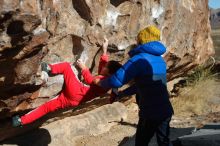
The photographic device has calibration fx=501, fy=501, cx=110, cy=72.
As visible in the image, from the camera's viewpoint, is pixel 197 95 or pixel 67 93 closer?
pixel 67 93

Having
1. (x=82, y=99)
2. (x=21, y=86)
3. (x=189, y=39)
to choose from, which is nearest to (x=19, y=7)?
(x=21, y=86)

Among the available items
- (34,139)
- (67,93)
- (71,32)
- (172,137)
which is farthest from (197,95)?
(71,32)

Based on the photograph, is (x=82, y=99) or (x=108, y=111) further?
(x=108, y=111)

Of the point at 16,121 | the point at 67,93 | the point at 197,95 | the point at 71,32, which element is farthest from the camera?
the point at 197,95

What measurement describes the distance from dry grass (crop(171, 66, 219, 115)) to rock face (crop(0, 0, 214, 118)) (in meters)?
1.64

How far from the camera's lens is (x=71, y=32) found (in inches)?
241

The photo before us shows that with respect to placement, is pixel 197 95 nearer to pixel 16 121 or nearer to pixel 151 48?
pixel 16 121

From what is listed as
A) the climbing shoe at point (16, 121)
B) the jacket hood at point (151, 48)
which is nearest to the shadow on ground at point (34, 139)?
the climbing shoe at point (16, 121)

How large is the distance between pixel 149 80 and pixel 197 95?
6.13m

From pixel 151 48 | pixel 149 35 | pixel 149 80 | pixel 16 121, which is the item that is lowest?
pixel 16 121

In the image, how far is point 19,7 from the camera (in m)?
4.53

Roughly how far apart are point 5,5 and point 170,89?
22.7 feet

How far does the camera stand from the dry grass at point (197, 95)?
10484 mm

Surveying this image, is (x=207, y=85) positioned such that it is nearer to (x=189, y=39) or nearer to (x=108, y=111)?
(x=189, y=39)
